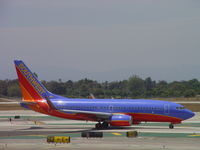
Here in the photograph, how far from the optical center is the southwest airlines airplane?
5267 cm

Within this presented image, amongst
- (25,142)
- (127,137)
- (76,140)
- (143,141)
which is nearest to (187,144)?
(143,141)

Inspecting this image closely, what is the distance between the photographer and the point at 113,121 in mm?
51625

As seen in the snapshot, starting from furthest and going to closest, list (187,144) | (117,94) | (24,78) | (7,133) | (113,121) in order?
1. (117,94)
2. (24,78)
3. (113,121)
4. (7,133)
5. (187,144)

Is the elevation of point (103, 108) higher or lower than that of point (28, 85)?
lower

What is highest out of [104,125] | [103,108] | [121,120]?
[103,108]

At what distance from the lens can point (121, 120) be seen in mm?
51281

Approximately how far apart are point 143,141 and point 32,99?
20.3 metres

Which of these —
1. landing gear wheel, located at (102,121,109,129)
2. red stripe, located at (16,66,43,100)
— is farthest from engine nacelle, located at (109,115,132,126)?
red stripe, located at (16,66,43,100)

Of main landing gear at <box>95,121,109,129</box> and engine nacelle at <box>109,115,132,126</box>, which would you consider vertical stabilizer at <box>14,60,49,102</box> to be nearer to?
main landing gear at <box>95,121,109,129</box>

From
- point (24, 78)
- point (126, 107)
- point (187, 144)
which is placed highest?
point (24, 78)

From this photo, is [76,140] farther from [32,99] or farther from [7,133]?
[32,99]

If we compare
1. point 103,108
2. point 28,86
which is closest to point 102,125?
point 103,108

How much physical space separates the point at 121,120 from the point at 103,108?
346 cm

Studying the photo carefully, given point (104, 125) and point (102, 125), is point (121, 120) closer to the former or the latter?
point (104, 125)
